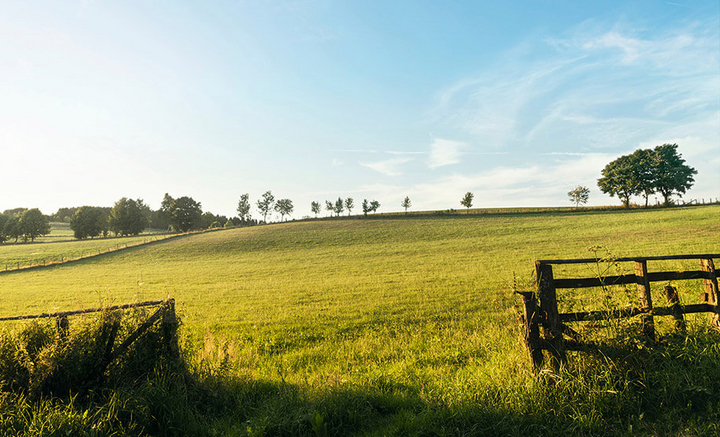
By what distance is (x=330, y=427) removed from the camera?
4.49m

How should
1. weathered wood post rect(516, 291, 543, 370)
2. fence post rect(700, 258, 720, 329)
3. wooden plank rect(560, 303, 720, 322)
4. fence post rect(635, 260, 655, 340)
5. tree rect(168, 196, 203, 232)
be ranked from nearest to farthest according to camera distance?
weathered wood post rect(516, 291, 543, 370) < wooden plank rect(560, 303, 720, 322) < fence post rect(635, 260, 655, 340) < fence post rect(700, 258, 720, 329) < tree rect(168, 196, 203, 232)

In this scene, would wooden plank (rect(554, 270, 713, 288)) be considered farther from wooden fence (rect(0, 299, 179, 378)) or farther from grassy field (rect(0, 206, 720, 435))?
wooden fence (rect(0, 299, 179, 378))

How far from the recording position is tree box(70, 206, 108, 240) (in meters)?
95.6

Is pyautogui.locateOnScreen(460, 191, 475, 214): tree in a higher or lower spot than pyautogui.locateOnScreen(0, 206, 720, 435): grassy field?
higher

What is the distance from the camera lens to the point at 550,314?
5273mm

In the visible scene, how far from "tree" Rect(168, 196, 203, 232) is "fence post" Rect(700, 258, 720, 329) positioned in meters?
121

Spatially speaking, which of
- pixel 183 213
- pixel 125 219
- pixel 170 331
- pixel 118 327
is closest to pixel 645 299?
pixel 170 331

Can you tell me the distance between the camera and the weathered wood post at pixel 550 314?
204 inches

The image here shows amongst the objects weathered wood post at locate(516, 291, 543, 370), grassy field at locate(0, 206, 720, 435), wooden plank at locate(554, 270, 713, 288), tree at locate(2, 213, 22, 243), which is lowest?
grassy field at locate(0, 206, 720, 435)

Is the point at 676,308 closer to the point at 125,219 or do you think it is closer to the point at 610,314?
the point at 610,314

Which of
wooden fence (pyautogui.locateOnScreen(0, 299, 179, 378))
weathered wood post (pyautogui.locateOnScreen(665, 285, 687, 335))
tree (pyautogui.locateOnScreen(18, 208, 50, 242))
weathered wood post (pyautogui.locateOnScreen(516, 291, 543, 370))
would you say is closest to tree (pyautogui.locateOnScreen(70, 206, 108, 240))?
tree (pyautogui.locateOnScreen(18, 208, 50, 242))

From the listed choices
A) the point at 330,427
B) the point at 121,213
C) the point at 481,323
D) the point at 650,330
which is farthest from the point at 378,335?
the point at 121,213

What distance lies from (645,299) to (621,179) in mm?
110644

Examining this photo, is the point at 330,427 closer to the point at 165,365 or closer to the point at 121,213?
the point at 165,365
